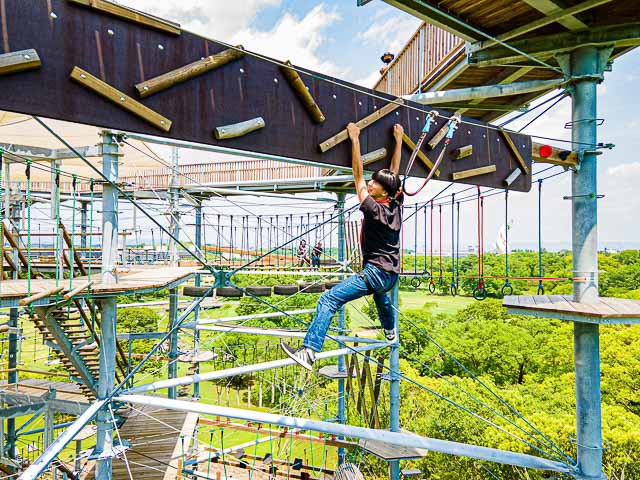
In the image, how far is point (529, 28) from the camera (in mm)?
4617

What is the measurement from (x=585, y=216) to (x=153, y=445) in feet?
25.9

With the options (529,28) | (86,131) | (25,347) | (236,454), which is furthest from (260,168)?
(25,347)

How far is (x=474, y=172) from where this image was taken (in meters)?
5.07

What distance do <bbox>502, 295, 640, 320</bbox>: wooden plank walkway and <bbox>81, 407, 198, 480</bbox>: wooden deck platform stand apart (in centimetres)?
546

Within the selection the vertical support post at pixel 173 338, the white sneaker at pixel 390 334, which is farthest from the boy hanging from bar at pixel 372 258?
the vertical support post at pixel 173 338

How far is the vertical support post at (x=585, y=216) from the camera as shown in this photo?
13.8ft

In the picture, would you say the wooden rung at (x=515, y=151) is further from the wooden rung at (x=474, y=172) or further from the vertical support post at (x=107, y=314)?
the vertical support post at (x=107, y=314)

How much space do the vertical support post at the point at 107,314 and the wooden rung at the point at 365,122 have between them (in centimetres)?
221

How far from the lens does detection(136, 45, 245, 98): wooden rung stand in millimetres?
2900

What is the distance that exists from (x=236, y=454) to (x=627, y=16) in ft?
42.4

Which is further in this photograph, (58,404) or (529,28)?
(58,404)

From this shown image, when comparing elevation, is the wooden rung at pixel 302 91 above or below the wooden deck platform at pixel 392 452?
above

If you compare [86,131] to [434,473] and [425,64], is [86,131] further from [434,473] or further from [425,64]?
[434,473]

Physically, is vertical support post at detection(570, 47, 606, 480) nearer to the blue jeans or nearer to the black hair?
the blue jeans
